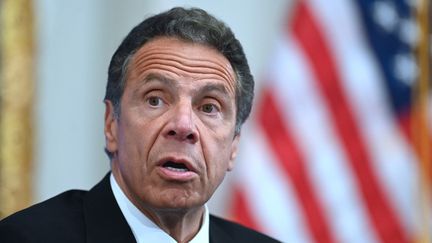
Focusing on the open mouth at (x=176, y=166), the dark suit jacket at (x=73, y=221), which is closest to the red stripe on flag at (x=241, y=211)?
the dark suit jacket at (x=73, y=221)

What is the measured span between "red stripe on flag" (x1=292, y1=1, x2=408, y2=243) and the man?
188 centimetres

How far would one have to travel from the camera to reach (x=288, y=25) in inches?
165

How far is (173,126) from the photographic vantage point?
6.79 feet

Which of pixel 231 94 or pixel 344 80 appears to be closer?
pixel 231 94

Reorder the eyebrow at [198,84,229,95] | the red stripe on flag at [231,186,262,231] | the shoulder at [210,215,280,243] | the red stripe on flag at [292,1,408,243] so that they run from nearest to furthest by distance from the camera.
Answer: the eyebrow at [198,84,229,95] → the shoulder at [210,215,280,243] → the red stripe on flag at [231,186,262,231] → the red stripe on flag at [292,1,408,243]

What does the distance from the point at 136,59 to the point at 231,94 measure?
8.6 inches

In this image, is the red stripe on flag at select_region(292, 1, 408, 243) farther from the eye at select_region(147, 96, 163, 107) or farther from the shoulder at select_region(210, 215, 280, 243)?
the eye at select_region(147, 96, 163, 107)

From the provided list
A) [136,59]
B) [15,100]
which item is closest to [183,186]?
[136,59]

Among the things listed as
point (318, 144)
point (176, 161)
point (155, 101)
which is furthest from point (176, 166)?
point (318, 144)

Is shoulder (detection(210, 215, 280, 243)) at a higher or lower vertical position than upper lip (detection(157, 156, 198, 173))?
lower

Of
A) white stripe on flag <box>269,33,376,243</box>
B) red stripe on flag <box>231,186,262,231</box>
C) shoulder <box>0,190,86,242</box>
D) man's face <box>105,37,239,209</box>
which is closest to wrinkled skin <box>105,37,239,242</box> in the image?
man's face <box>105,37,239,209</box>

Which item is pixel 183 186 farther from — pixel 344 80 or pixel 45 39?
pixel 344 80

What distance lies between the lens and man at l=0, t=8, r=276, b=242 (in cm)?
209

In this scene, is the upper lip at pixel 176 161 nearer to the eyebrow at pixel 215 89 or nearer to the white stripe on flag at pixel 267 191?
the eyebrow at pixel 215 89
